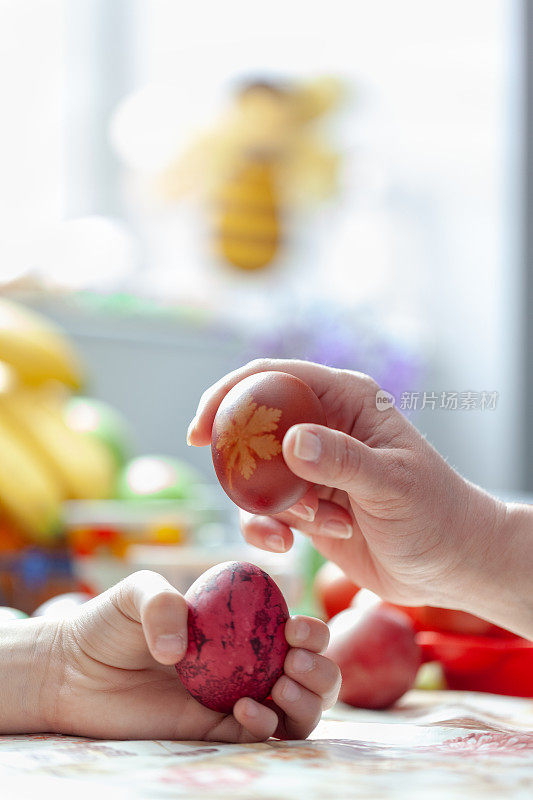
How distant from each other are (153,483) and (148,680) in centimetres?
96

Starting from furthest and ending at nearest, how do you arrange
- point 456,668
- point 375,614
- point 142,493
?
1. point 142,493
2. point 456,668
3. point 375,614

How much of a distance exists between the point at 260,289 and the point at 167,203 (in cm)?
42

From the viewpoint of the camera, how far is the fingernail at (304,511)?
0.74 metres

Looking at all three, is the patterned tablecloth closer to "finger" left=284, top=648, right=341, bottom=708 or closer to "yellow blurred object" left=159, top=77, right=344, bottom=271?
"finger" left=284, top=648, right=341, bottom=708

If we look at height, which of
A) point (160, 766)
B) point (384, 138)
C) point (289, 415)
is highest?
point (384, 138)

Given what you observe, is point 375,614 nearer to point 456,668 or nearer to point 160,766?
point 456,668

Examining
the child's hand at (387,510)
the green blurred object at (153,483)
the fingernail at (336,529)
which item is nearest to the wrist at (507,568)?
the child's hand at (387,510)

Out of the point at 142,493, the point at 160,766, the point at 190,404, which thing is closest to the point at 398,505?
the point at 160,766

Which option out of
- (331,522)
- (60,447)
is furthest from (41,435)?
(331,522)

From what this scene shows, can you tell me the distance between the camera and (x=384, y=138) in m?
3.33

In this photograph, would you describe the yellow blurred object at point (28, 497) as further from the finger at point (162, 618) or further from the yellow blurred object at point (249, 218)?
the yellow blurred object at point (249, 218)

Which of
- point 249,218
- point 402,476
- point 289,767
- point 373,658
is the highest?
point 249,218

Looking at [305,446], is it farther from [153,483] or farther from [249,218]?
[249,218]

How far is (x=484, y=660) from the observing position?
101 cm
